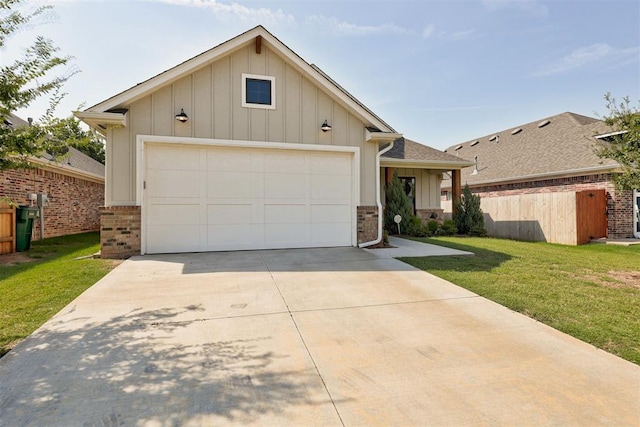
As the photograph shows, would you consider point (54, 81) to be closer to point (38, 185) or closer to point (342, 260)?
point (342, 260)

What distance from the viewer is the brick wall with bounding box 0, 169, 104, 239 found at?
10.3 meters

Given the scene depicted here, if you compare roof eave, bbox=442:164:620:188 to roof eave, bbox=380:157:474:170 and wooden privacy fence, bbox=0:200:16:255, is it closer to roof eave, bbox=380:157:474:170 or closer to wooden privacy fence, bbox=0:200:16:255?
roof eave, bbox=380:157:474:170

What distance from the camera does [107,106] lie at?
6.92 meters

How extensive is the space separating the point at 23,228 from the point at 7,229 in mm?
485

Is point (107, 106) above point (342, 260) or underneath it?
above


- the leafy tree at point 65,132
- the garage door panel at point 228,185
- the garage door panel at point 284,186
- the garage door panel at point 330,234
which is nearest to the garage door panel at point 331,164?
the garage door panel at point 284,186

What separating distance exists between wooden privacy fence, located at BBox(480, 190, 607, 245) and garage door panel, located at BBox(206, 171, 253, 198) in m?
11.3

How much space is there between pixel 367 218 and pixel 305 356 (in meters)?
6.24

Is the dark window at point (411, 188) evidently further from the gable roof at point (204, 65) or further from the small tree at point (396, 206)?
the gable roof at point (204, 65)

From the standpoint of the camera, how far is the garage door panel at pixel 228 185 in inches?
305

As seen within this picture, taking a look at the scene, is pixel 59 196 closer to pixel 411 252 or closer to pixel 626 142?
pixel 411 252

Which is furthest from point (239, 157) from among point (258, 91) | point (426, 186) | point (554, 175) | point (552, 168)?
point (552, 168)

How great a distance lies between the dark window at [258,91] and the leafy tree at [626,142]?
7.28 m

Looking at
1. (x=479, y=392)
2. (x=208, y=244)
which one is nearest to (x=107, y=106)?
(x=208, y=244)
